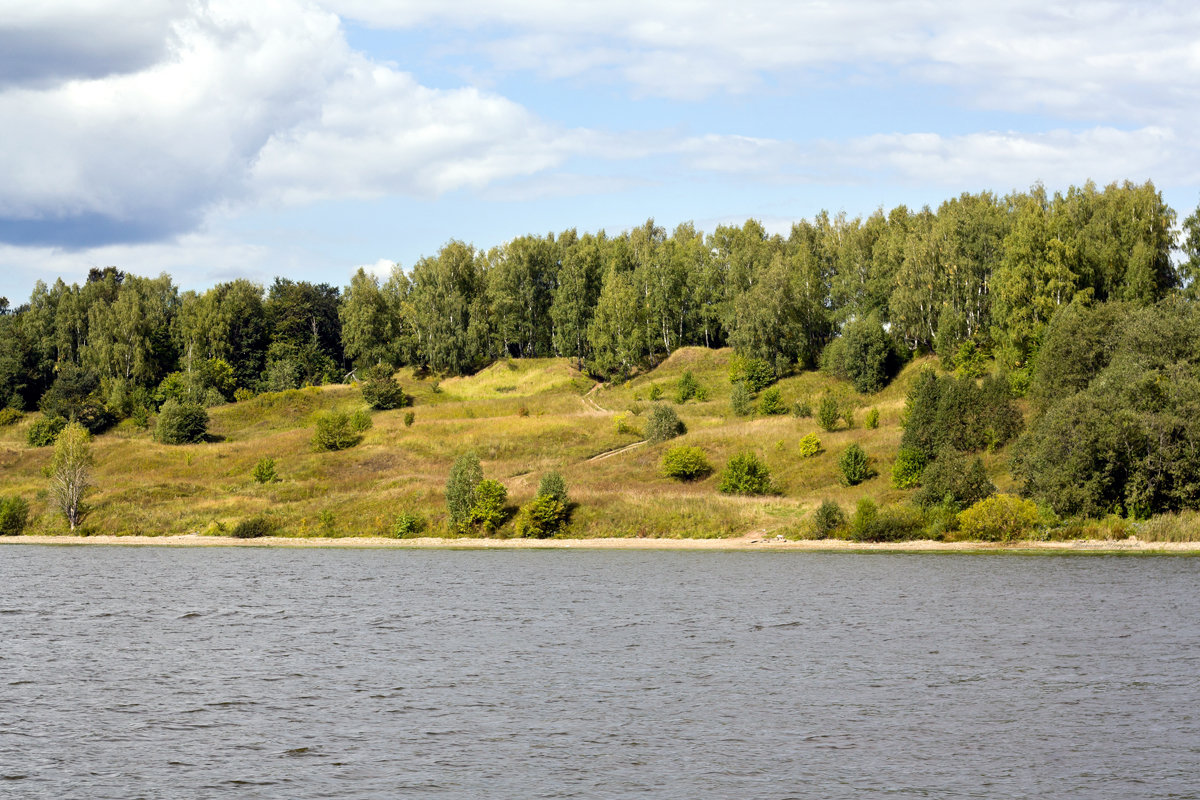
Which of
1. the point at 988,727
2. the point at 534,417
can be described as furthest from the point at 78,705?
the point at 534,417

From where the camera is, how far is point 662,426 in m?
87.8

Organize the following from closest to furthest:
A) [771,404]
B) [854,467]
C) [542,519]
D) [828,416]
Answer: [542,519]
[854,467]
[828,416]
[771,404]

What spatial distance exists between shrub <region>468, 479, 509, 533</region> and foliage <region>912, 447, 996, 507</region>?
26.9 meters

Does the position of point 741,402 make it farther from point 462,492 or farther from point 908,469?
point 462,492

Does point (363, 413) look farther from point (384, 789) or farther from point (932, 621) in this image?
point (384, 789)

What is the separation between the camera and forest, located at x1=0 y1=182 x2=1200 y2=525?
61.0 meters

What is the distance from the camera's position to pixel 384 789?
1717 cm

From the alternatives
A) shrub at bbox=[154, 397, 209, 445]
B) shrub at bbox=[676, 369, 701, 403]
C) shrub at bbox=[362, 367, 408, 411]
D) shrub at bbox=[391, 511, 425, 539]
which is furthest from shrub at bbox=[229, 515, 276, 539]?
shrub at bbox=[676, 369, 701, 403]

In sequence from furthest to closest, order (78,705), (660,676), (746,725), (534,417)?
(534,417) < (660,676) < (78,705) < (746,725)

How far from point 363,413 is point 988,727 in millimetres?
88263

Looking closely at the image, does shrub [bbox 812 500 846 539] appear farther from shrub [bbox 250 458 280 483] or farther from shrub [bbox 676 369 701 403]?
shrub [bbox 676 369 701 403]

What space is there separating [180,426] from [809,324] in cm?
6830

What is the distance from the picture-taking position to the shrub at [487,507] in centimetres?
6675

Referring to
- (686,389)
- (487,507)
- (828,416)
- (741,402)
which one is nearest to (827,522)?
(487,507)
